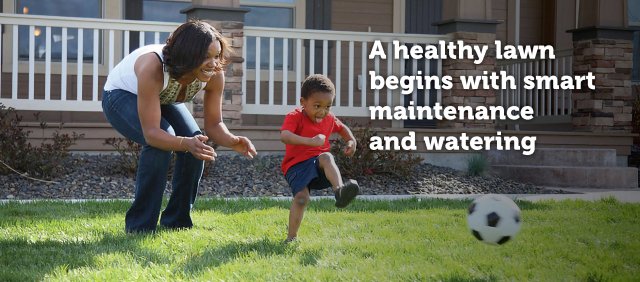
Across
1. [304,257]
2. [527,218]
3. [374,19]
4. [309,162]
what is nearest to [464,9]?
[374,19]

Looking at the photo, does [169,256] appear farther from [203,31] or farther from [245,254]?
[203,31]

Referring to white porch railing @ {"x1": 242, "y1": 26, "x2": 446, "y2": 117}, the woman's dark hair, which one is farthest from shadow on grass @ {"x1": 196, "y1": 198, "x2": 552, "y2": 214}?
white porch railing @ {"x1": 242, "y1": 26, "x2": 446, "y2": 117}

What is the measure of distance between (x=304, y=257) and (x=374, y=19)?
28.7ft

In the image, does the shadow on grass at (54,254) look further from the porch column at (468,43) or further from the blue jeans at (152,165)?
the porch column at (468,43)

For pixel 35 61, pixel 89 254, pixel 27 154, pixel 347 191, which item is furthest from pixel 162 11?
pixel 89 254

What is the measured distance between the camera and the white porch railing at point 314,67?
1033 cm

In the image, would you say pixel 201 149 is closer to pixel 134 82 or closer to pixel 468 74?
pixel 134 82

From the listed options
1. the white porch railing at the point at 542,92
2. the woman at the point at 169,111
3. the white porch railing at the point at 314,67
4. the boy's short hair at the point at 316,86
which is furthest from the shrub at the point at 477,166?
the boy's short hair at the point at 316,86

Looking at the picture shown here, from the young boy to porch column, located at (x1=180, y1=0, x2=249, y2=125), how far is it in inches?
196

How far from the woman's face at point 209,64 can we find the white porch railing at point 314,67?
5416 millimetres

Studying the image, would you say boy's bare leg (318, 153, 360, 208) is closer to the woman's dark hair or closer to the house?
the woman's dark hair

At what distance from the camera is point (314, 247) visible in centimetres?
465

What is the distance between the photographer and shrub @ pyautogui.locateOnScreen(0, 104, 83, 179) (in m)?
8.37

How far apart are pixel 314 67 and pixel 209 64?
293 inches
